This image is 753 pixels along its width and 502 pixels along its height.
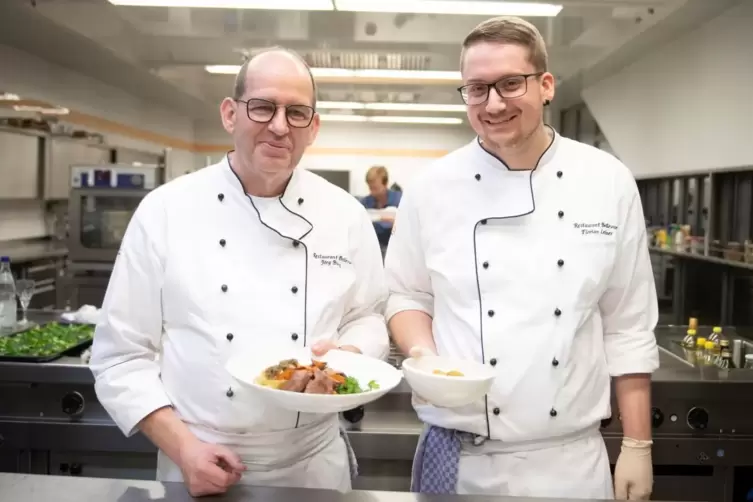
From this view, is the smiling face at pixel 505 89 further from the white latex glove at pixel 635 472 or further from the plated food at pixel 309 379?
the white latex glove at pixel 635 472

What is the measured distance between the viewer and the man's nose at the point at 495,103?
1363 mm

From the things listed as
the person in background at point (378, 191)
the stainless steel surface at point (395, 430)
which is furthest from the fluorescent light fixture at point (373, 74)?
the stainless steel surface at point (395, 430)

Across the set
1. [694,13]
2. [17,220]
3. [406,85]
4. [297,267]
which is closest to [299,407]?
[297,267]

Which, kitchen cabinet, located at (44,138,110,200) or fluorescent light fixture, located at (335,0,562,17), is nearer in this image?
fluorescent light fixture, located at (335,0,562,17)

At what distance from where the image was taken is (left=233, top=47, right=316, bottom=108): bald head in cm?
135

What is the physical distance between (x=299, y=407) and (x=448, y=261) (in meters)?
0.55

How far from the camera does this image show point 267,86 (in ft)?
4.41

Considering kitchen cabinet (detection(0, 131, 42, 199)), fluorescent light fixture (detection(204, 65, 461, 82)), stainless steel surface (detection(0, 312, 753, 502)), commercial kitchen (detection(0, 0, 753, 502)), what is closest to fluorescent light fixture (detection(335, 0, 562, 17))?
commercial kitchen (detection(0, 0, 753, 502))

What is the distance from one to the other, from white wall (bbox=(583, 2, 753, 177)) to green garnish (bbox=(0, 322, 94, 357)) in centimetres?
365

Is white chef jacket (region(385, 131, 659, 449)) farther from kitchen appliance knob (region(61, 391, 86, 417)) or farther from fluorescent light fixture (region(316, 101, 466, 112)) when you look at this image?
fluorescent light fixture (region(316, 101, 466, 112))

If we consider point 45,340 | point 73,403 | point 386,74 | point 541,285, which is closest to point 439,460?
point 541,285

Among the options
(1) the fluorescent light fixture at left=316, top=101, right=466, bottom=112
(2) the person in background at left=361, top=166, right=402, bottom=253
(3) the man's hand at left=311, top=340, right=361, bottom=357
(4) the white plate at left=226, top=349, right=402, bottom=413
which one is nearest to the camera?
(4) the white plate at left=226, top=349, right=402, bottom=413

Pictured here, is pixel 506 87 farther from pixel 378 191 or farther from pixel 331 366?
pixel 378 191

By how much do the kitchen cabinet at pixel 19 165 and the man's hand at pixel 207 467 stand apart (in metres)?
4.66
